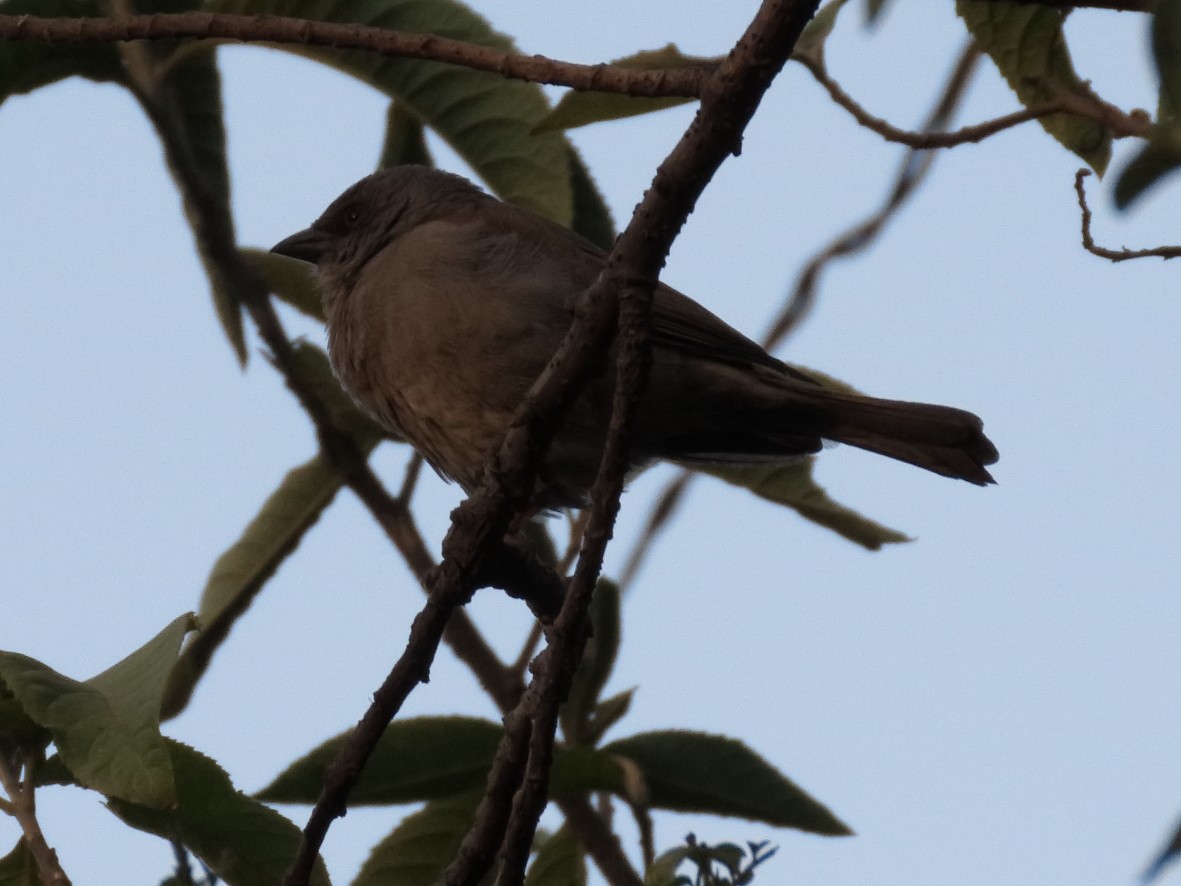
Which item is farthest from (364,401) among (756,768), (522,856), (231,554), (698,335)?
(522,856)

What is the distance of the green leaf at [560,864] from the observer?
11.0 ft

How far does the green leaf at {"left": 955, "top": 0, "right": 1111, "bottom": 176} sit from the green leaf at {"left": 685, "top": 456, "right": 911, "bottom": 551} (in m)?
1.15

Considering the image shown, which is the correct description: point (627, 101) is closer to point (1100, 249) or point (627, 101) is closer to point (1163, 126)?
point (1100, 249)

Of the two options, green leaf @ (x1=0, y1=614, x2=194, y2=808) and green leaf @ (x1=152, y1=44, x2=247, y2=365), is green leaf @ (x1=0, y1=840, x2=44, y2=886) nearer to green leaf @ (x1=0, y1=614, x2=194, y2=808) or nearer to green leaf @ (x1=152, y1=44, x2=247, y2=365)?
green leaf @ (x1=0, y1=614, x2=194, y2=808)

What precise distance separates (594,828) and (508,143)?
1933 mm

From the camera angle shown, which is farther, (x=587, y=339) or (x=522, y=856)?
(x=587, y=339)

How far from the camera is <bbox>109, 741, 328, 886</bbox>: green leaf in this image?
262cm

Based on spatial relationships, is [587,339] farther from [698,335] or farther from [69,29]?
[698,335]

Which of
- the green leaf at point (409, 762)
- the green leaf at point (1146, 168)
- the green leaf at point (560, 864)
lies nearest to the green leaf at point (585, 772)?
the green leaf at point (409, 762)

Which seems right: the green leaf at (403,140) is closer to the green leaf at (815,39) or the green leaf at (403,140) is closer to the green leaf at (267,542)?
the green leaf at (267,542)

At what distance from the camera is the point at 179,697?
4094 mm

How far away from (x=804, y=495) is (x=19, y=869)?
252 centimetres

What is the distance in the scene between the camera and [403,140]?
15.2ft

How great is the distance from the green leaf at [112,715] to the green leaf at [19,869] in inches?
11.5
